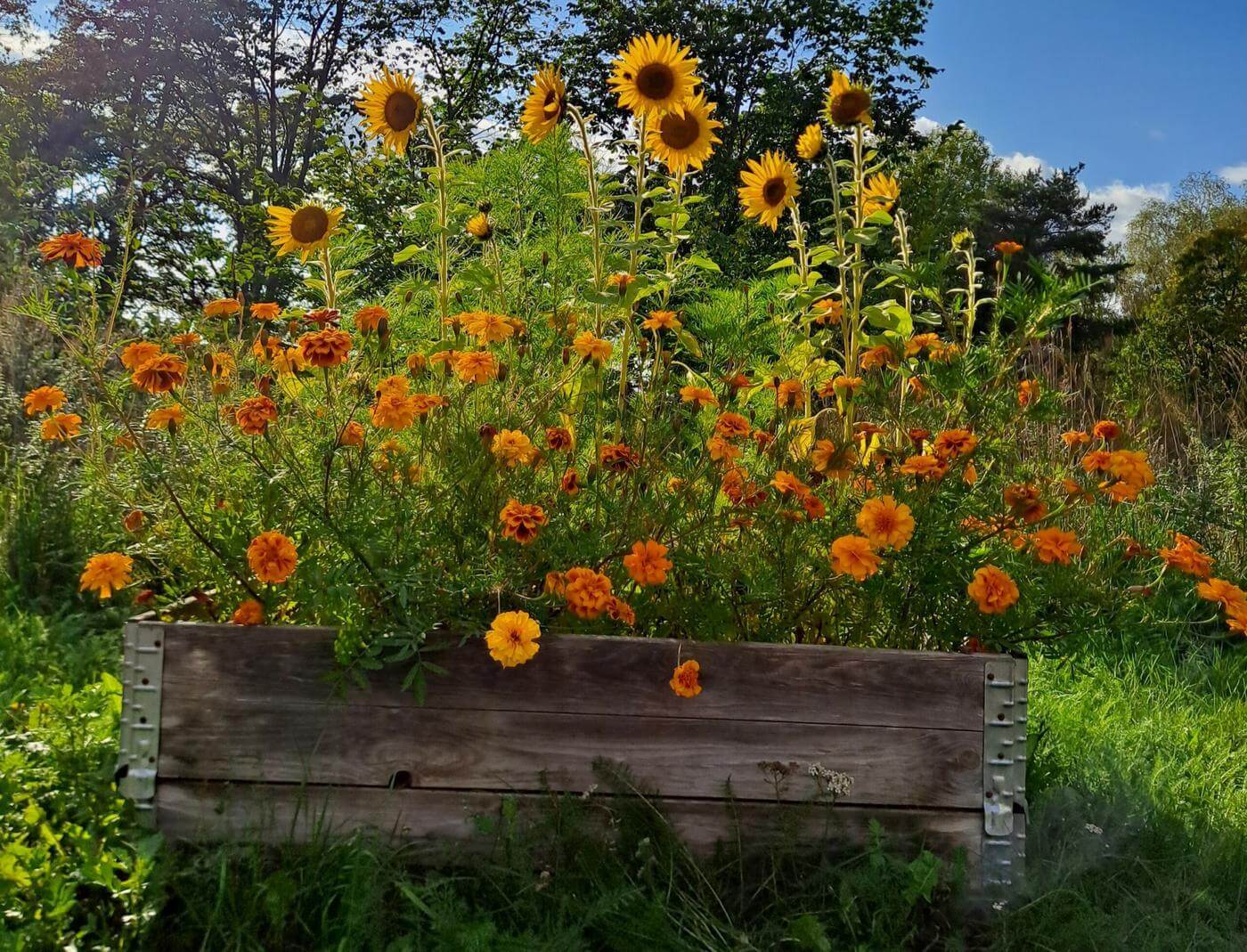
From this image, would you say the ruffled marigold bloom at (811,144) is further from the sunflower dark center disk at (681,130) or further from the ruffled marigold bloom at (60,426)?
the ruffled marigold bloom at (60,426)

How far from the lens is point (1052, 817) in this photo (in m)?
2.20

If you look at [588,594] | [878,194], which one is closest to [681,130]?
[878,194]

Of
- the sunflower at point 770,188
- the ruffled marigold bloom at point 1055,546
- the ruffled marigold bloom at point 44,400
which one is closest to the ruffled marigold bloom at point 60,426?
the ruffled marigold bloom at point 44,400

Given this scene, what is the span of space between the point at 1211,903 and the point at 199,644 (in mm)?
2094

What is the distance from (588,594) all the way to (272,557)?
1.84 ft

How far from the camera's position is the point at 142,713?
183 centimetres

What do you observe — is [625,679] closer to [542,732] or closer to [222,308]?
[542,732]

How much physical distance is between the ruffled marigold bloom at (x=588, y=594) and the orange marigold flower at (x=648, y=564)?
0.19 feet

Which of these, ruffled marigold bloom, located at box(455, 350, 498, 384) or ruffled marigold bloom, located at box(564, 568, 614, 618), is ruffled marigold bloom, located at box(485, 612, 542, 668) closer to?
ruffled marigold bloom, located at box(564, 568, 614, 618)

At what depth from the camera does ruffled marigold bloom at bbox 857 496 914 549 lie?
1777 millimetres

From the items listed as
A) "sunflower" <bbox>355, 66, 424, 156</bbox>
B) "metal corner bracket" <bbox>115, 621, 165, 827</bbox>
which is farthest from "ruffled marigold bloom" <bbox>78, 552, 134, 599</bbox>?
"sunflower" <bbox>355, 66, 424, 156</bbox>

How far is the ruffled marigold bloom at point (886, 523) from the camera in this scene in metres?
1.78

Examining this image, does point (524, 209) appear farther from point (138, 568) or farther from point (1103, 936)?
point (1103, 936)

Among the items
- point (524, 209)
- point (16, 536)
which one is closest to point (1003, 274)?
point (524, 209)
